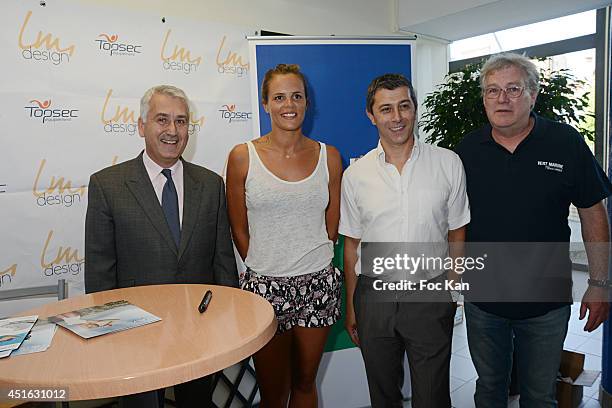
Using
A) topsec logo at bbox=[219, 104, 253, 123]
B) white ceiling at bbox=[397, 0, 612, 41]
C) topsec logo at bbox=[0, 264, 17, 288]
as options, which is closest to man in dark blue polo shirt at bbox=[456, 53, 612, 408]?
topsec logo at bbox=[219, 104, 253, 123]

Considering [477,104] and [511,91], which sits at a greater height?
[477,104]

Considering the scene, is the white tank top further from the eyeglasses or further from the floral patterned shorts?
the eyeglasses

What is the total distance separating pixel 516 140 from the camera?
6.16 ft

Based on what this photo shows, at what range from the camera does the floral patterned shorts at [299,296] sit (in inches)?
73.5

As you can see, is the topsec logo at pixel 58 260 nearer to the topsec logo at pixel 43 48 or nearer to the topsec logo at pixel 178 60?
the topsec logo at pixel 43 48

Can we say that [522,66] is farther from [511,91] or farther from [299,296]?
[299,296]

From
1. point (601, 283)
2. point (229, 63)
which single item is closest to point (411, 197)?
point (601, 283)

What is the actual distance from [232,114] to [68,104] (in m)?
0.89

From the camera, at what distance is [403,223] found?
5.73 ft

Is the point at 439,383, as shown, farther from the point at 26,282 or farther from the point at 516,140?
the point at 26,282

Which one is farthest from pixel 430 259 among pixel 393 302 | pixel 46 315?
pixel 46 315

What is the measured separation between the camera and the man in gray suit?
175 centimetres

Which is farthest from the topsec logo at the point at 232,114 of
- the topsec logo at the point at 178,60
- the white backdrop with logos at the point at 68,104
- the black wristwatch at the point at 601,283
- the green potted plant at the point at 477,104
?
the black wristwatch at the point at 601,283

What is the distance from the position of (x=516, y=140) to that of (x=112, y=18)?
2069mm
